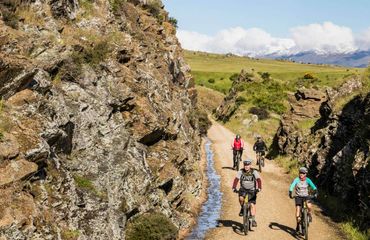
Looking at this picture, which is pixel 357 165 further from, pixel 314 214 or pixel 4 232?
pixel 4 232

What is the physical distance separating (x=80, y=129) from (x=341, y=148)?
18.2 metres

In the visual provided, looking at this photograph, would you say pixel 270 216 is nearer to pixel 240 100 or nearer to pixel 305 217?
pixel 305 217

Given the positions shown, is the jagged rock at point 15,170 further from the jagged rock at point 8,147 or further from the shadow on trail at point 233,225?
the shadow on trail at point 233,225

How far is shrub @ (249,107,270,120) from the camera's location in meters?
63.5

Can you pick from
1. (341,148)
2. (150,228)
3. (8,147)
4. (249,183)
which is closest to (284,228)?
(249,183)

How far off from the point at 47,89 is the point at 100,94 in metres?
3.72

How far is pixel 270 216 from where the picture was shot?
2108 cm

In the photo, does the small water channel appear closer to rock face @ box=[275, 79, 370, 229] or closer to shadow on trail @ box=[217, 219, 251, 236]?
shadow on trail @ box=[217, 219, 251, 236]

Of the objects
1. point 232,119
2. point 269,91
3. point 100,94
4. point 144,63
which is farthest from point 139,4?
point 269,91

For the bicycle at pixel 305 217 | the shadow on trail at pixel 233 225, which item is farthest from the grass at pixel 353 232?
the shadow on trail at pixel 233 225

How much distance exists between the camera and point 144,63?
24.4 m

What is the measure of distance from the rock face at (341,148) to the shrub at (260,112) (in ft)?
66.5

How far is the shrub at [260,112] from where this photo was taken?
6350 centimetres

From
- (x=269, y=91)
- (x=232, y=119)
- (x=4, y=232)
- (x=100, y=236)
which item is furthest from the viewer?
(x=269, y=91)
